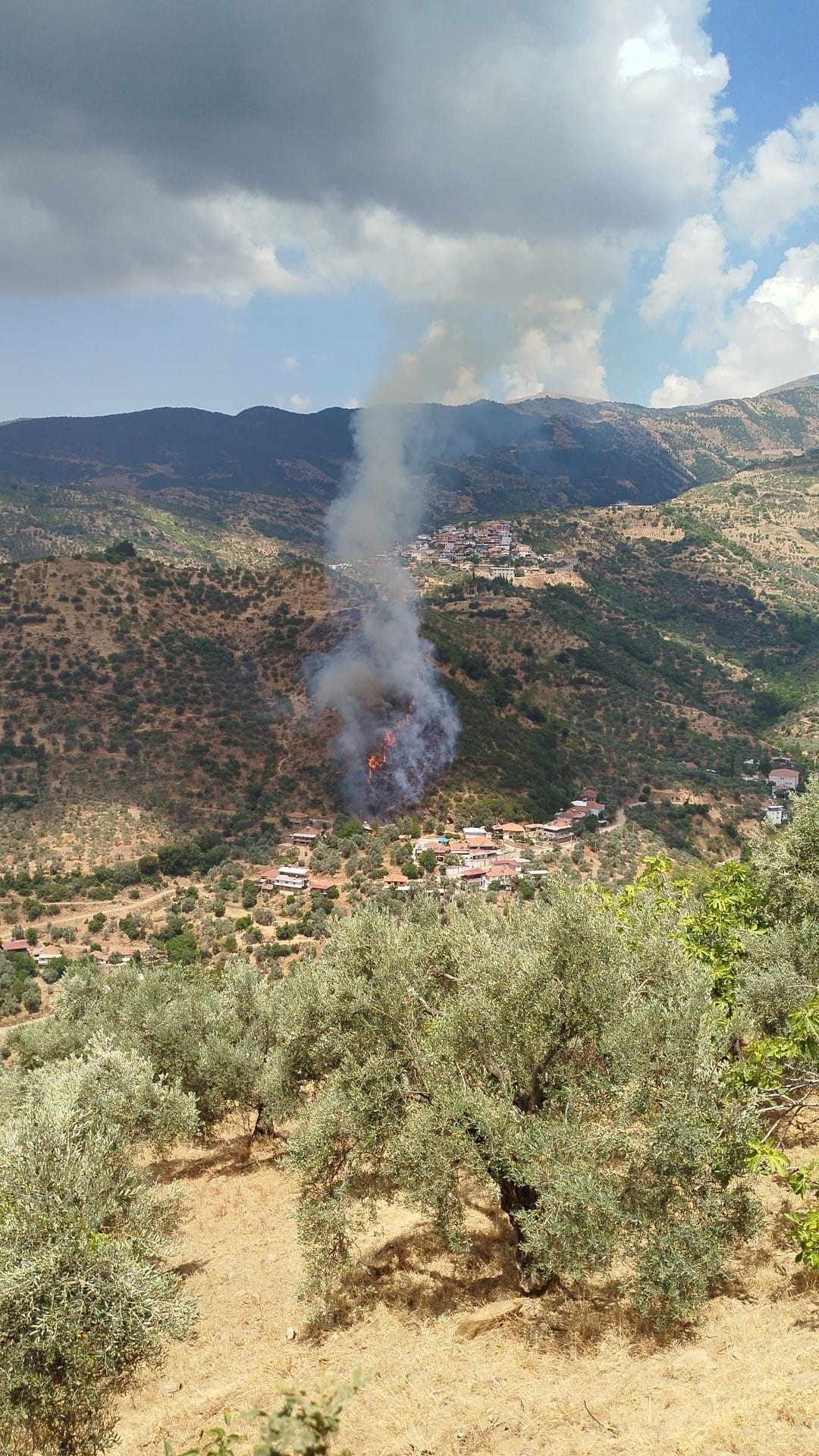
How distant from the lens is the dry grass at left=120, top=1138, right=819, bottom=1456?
349 inches

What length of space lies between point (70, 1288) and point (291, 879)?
46.6 meters

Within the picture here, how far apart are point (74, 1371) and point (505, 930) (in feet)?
29.8

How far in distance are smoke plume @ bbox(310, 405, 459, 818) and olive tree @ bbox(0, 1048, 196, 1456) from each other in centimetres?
5792

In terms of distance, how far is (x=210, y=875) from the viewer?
58938 mm

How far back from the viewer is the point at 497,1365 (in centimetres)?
1114

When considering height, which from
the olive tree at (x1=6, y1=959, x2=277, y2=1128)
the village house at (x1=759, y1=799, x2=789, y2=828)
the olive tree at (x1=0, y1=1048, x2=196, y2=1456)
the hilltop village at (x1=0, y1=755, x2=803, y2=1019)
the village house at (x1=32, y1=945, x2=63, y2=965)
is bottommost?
the village house at (x1=32, y1=945, x2=63, y2=965)

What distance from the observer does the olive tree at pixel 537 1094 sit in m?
10.4

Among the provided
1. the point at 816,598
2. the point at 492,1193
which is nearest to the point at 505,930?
the point at 492,1193

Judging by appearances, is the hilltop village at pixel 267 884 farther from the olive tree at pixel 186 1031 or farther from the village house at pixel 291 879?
the olive tree at pixel 186 1031

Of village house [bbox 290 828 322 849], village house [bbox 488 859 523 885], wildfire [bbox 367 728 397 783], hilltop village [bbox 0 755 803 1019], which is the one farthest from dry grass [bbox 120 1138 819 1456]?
wildfire [bbox 367 728 397 783]

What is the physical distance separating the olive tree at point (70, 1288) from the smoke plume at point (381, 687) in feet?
190

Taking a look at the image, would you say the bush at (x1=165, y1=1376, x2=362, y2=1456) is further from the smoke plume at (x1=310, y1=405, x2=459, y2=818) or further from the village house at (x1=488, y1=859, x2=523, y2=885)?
the smoke plume at (x1=310, y1=405, x2=459, y2=818)

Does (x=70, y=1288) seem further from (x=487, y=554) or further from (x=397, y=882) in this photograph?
(x=487, y=554)

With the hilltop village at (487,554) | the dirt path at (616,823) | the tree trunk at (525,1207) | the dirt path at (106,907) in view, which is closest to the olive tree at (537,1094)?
the tree trunk at (525,1207)
